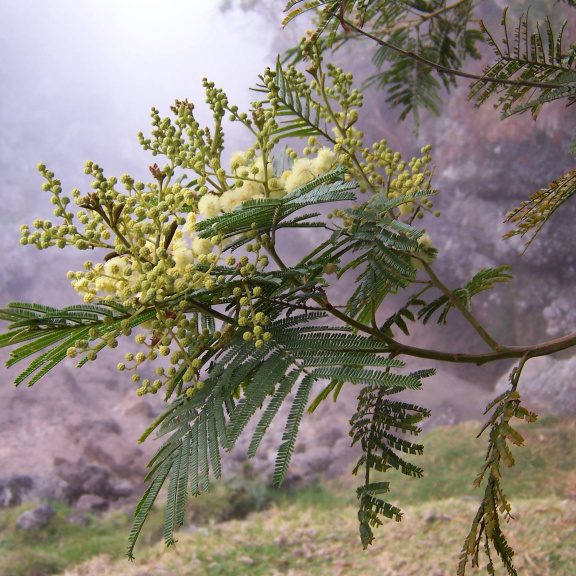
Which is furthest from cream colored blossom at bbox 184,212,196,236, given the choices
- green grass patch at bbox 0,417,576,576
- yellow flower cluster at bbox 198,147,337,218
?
green grass patch at bbox 0,417,576,576

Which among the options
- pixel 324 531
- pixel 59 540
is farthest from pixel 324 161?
pixel 59 540

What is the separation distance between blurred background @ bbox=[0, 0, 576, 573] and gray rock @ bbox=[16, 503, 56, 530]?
108mm

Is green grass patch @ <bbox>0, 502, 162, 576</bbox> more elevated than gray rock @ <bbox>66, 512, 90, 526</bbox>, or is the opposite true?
gray rock @ <bbox>66, 512, 90, 526</bbox>

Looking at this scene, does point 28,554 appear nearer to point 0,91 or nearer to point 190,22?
point 0,91

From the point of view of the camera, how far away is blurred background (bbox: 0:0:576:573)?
5.88 feet

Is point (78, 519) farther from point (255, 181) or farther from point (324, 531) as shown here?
point (255, 181)

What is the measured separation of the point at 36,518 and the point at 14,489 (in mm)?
135

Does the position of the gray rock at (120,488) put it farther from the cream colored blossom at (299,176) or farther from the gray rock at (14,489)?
the cream colored blossom at (299,176)

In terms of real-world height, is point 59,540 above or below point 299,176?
below

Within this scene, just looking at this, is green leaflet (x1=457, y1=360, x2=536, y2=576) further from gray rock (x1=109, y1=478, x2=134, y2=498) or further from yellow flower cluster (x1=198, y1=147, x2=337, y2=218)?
gray rock (x1=109, y1=478, x2=134, y2=498)

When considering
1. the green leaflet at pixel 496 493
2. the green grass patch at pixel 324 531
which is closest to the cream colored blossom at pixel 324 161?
the green leaflet at pixel 496 493

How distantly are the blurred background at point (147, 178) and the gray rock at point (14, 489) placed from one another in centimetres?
6

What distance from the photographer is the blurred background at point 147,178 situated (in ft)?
5.88

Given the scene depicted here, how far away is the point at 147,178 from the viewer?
7.30 ft
